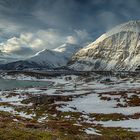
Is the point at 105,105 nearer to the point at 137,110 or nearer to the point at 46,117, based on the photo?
the point at 137,110

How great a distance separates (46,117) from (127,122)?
13953 mm

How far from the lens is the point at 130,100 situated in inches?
2830

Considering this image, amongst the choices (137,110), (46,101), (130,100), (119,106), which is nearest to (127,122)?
(137,110)

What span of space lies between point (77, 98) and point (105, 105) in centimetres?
1288

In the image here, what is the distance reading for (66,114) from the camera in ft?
191

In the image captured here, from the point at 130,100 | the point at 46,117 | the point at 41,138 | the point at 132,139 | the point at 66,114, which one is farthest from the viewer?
the point at 130,100

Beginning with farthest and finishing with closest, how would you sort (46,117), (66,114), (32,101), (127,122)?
(32,101) → (66,114) → (46,117) → (127,122)

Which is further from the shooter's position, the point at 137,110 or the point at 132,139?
the point at 137,110

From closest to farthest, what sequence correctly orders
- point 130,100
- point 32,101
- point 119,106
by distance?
1. point 119,106
2. point 130,100
3. point 32,101

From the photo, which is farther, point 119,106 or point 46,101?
point 46,101

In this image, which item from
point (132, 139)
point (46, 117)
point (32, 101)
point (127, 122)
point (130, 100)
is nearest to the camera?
point (132, 139)

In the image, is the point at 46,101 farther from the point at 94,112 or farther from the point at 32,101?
the point at 94,112

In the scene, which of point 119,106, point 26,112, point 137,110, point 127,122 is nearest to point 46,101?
point 26,112

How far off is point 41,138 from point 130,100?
1915 inches
